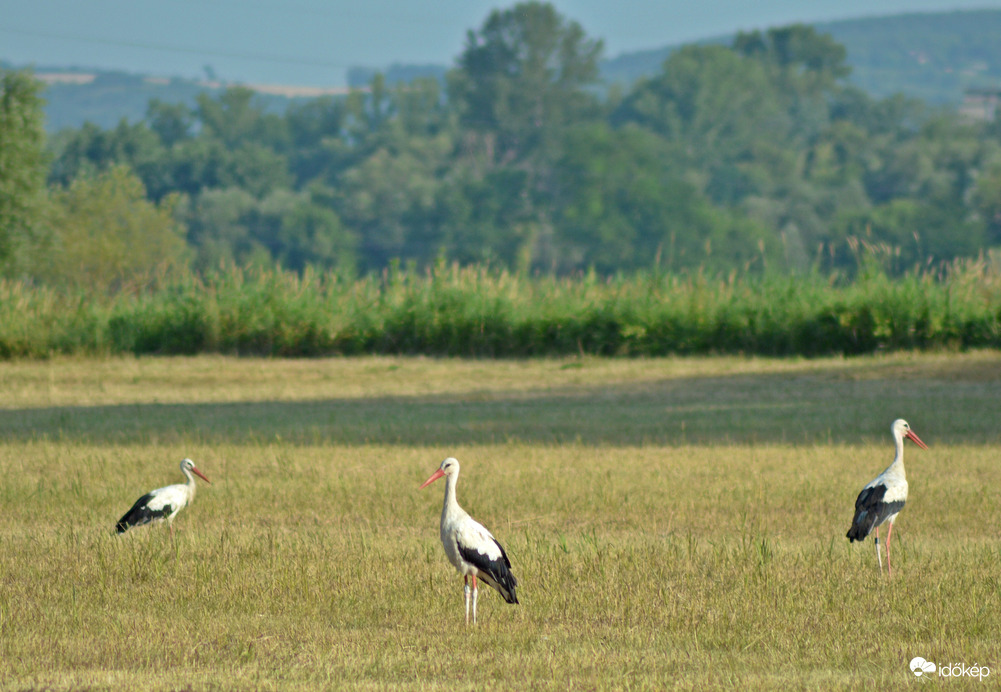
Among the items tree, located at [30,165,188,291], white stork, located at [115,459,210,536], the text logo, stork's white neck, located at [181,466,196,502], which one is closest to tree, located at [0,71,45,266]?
tree, located at [30,165,188,291]

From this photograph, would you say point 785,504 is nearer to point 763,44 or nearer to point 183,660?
point 183,660

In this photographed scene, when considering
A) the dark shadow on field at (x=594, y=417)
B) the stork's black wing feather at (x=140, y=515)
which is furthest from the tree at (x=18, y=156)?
the stork's black wing feather at (x=140, y=515)

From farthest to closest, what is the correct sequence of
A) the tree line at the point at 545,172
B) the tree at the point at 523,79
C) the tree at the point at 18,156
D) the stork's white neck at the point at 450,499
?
the tree at the point at 523,79, the tree line at the point at 545,172, the tree at the point at 18,156, the stork's white neck at the point at 450,499

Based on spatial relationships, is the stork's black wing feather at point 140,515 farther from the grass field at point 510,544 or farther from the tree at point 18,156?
the tree at point 18,156

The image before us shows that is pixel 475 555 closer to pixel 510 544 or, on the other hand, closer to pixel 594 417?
pixel 510 544

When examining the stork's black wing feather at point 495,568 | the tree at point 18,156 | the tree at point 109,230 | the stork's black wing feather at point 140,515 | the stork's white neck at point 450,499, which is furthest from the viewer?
the tree at point 109,230

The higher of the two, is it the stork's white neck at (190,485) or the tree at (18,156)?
the tree at (18,156)

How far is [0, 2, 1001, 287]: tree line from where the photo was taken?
77000 millimetres

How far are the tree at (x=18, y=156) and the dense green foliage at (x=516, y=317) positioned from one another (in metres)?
19.1

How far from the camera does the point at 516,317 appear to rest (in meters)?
24.3

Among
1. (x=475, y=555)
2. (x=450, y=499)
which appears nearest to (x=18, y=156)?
(x=450, y=499)

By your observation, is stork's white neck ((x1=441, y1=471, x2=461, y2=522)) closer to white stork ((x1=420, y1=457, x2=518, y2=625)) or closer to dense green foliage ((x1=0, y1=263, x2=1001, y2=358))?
white stork ((x1=420, y1=457, x2=518, y2=625))

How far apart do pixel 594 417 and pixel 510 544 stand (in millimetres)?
7012

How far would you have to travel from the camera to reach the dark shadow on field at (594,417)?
14.0 m
